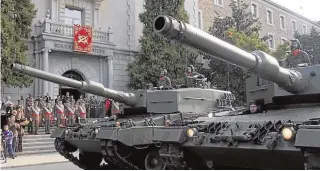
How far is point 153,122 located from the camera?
8.65 m

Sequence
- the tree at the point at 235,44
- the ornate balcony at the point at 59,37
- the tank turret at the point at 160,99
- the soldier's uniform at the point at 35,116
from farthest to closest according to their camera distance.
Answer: the tree at the point at 235,44
the ornate balcony at the point at 59,37
the soldier's uniform at the point at 35,116
the tank turret at the point at 160,99

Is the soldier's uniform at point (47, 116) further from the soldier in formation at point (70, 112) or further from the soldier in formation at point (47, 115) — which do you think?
the soldier in formation at point (70, 112)

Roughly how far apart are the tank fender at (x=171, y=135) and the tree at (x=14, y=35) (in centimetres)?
1162

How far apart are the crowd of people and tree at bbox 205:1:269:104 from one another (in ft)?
30.8

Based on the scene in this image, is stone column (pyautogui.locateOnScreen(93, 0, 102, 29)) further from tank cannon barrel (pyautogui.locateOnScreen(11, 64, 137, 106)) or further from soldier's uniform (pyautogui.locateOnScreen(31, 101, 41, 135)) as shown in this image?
tank cannon barrel (pyautogui.locateOnScreen(11, 64, 137, 106))

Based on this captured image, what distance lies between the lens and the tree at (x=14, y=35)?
17.2 m

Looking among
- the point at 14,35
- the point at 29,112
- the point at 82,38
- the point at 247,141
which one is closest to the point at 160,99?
the point at 247,141

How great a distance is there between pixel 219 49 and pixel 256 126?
1.44m

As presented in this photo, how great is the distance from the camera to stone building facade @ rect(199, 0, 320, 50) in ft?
102

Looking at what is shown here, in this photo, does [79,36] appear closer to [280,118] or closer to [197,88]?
[197,88]

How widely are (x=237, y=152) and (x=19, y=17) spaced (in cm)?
1506

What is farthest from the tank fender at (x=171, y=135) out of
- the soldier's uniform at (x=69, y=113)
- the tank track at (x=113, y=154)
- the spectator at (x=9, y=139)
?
the soldier's uniform at (x=69, y=113)

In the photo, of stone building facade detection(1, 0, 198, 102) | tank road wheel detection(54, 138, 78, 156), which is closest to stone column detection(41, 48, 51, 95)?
stone building facade detection(1, 0, 198, 102)

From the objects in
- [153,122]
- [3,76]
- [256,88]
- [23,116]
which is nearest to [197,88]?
[153,122]
